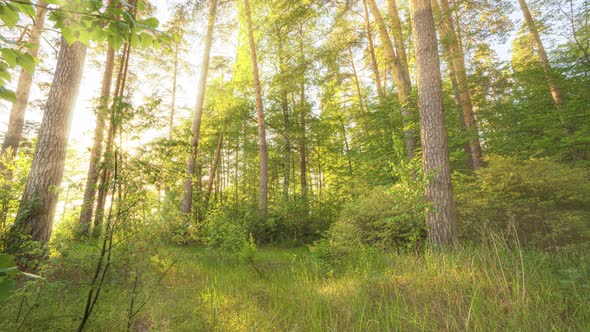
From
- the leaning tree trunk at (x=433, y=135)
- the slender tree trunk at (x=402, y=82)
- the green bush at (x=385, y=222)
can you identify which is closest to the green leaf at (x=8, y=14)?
the green bush at (x=385, y=222)

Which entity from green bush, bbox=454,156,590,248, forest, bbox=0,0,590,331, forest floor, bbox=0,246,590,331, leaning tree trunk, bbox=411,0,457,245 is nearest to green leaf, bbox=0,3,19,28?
forest, bbox=0,0,590,331

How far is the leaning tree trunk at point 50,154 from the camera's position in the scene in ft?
14.2

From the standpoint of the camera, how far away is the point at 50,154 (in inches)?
182

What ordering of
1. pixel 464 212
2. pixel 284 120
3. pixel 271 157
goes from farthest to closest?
1. pixel 271 157
2. pixel 284 120
3. pixel 464 212

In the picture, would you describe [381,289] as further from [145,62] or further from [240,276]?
[145,62]

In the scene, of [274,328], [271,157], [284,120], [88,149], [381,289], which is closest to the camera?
[88,149]

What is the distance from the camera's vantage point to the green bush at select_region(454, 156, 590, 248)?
5.12 meters

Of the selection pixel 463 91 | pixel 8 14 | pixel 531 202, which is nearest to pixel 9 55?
pixel 8 14

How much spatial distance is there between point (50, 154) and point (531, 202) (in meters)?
9.73

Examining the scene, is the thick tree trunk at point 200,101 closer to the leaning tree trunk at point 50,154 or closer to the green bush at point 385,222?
the leaning tree trunk at point 50,154

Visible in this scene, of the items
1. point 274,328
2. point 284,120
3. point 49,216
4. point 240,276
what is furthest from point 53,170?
point 284,120

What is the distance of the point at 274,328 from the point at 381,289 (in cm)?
139

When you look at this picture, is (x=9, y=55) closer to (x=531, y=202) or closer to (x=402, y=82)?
(x=531, y=202)

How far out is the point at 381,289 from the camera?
127 inches
